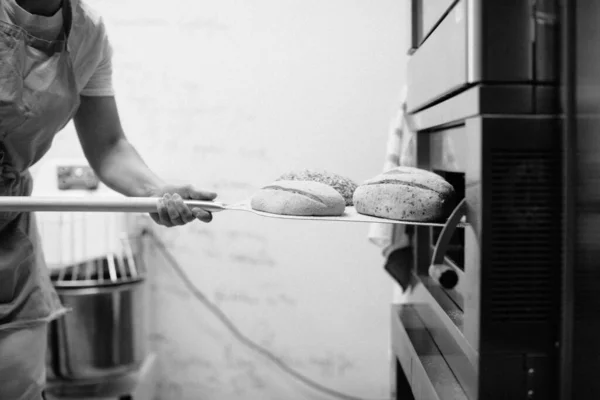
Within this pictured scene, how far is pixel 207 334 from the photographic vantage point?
2.05 m

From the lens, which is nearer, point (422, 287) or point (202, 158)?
point (422, 287)

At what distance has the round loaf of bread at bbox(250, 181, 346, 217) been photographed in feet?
2.53

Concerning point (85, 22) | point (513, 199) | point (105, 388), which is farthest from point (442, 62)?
point (105, 388)

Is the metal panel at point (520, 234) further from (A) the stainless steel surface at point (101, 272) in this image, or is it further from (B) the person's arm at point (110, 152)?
(A) the stainless steel surface at point (101, 272)

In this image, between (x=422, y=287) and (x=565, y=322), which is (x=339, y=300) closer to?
(x=422, y=287)

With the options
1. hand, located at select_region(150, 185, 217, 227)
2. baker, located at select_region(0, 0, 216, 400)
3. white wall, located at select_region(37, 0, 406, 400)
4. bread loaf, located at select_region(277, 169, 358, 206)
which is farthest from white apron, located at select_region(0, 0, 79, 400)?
white wall, located at select_region(37, 0, 406, 400)

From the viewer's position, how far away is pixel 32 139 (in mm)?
998

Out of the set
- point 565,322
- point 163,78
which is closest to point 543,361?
point 565,322

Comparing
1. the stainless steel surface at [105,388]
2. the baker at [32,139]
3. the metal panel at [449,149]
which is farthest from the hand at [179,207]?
the stainless steel surface at [105,388]

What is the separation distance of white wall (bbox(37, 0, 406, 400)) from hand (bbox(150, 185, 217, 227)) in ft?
3.32

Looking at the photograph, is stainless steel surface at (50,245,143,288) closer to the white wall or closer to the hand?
the white wall

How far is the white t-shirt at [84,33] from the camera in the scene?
947 mm

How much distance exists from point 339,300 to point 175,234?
59cm

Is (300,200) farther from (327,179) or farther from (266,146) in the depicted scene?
(266,146)
